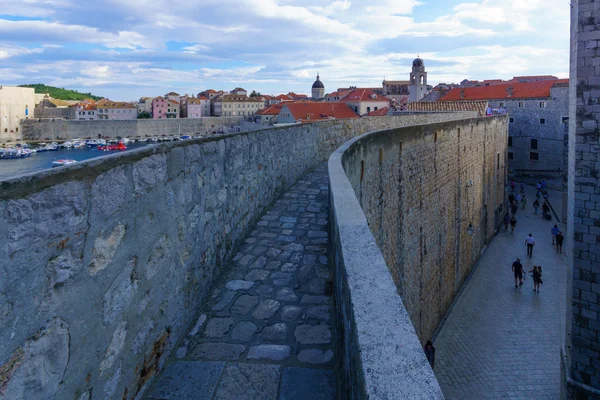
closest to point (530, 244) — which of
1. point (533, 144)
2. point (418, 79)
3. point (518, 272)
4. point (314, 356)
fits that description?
point (518, 272)

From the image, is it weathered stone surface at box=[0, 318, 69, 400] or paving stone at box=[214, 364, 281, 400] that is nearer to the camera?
weathered stone surface at box=[0, 318, 69, 400]

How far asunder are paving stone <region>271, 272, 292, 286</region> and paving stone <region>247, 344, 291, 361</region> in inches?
38.1

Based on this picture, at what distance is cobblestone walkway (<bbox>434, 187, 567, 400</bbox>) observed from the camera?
10.5 meters

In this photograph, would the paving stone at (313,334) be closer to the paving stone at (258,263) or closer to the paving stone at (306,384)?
the paving stone at (306,384)

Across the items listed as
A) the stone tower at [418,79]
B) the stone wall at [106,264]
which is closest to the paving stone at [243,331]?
the stone wall at [106,264]

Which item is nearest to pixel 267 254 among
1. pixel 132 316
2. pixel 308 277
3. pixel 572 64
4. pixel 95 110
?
pixel 308 277

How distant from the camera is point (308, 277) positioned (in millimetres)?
4285

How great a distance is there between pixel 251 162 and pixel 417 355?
166 inches

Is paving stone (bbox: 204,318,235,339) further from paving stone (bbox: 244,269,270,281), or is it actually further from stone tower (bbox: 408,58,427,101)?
stone tower (bbox: 408,58,427,101)

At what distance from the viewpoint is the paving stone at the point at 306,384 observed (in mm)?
2676

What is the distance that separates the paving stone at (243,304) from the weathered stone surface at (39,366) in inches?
69.0

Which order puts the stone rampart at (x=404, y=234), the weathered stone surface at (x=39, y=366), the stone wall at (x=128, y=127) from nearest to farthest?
the stone rampart at (x=404, y=234), the weathered stone surface at (x=39, y=366), the stone wall at (x=128, y=127)

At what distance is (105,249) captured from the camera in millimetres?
2330

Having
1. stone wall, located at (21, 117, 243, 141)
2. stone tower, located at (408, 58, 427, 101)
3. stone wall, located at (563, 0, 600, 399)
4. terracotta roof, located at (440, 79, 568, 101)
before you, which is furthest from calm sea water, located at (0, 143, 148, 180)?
stone tower, located at (408, 58, 427, 101)
